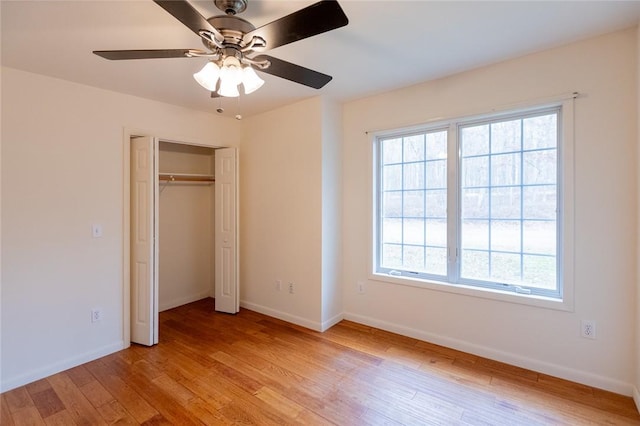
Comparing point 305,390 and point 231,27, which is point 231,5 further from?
point 305,390

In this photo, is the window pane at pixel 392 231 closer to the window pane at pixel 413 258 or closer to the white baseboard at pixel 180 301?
the window pane at pixel 413 258

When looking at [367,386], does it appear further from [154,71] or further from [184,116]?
[184,116]

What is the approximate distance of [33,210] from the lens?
246 centimetres

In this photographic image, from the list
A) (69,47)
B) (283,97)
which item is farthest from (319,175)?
(69,47)

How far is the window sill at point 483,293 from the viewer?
93.1 inches

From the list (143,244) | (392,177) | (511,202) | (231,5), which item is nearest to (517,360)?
(511,202)

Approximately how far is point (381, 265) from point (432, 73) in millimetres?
1976

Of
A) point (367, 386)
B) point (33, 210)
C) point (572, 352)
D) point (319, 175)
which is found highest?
point (319, 175)

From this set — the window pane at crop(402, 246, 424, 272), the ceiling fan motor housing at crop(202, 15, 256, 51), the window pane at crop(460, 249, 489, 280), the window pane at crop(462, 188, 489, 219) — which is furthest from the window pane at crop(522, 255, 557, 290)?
the ceiling fan motor housing at crop(202, 15, 256, 51)

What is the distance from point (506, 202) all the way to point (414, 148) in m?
1.01

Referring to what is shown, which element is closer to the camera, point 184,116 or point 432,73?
point 432,73

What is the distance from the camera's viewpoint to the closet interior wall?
403cm

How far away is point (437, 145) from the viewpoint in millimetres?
3027

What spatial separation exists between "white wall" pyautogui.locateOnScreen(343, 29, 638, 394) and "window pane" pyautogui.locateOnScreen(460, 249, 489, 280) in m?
0.22
